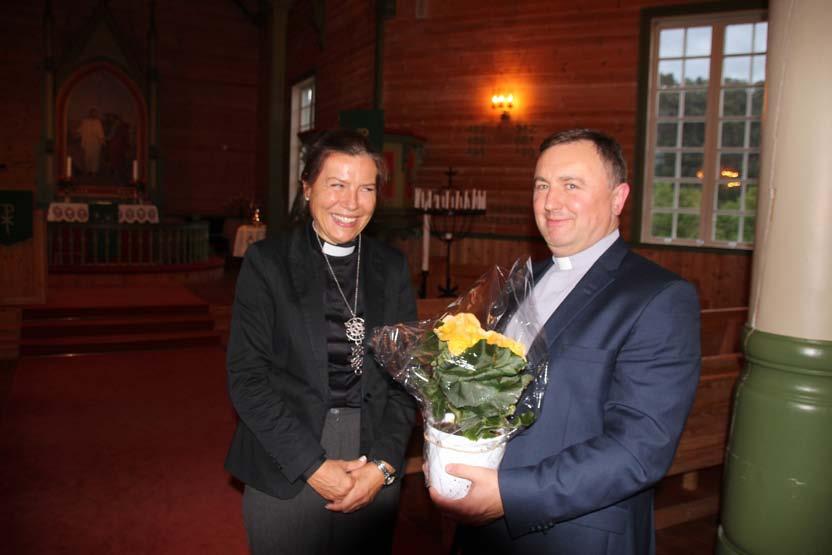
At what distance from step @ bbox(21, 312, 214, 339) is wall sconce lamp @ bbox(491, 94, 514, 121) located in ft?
15.3

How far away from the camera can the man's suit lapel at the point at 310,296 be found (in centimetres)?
182

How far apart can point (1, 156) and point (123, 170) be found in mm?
2260

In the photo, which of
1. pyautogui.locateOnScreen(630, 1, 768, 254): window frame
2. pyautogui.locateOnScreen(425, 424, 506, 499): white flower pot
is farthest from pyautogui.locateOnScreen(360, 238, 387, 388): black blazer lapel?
pyautogui.locateOnScreen(630, 1, 768, 254): window frame

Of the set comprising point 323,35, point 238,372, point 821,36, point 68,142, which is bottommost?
point 238,372

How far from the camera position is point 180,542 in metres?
3.20

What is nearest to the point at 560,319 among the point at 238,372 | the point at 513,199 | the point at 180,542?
the point at 238,372

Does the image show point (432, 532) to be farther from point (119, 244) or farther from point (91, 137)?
point (91, 137)

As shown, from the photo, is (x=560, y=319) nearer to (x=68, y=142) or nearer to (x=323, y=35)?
(x=323, y=35)

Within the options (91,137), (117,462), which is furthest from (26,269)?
(91,137)

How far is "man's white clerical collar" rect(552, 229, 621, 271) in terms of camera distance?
1521 mm

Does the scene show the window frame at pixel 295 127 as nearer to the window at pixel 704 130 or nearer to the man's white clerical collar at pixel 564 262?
the window at pixel 704 130

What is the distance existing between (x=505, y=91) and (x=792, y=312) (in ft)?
26.9

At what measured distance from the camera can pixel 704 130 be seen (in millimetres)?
7953

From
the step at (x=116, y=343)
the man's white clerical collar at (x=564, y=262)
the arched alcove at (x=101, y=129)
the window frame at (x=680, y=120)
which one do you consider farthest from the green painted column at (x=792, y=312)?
the arched alcove at (x=101, y=129)
